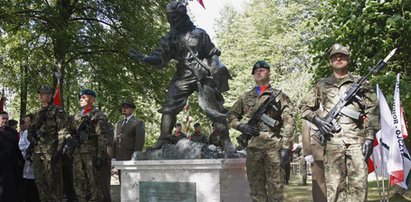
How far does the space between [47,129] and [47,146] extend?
0.27m

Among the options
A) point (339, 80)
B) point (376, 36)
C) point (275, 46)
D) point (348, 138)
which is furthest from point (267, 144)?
point (275, 46)

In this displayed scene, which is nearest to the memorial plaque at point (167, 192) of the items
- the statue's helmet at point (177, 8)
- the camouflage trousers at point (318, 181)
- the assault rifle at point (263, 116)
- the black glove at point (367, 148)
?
the assault rifle at point (263, 116)

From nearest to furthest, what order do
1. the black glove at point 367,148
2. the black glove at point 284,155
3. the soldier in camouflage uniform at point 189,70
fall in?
the black glove at point 367,148
the black glove at point 284,155
the soldier in camouflage uniform at point 189,70

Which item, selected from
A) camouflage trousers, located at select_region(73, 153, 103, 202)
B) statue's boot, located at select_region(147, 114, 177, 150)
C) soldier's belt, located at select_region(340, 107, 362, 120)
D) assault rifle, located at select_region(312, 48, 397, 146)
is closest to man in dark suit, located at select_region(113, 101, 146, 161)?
camouflage trousers, located at select_region(73, 153, 103, 202)

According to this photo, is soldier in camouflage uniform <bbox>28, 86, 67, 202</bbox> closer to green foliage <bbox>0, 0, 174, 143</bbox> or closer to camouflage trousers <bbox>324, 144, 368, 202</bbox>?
camouflage trousers <bbox>324, 144, 368, 202</bbox>

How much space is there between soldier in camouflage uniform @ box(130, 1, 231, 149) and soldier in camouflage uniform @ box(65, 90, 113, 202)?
1.12m

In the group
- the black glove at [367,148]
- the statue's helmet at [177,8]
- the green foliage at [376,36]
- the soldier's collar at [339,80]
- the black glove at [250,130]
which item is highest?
the green foliage at [376,36]

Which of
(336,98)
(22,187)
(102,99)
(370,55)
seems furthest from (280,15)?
(336,98)

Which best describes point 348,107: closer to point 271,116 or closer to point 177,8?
point 271,116

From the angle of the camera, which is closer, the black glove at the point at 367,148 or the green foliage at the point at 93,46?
the black glove at the point at 367,148

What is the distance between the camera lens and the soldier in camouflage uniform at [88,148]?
296 inches

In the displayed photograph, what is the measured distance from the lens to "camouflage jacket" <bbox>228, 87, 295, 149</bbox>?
5.78 metres

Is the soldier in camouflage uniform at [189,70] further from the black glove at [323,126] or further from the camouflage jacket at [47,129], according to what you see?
the camouflage jacket at [47,129]

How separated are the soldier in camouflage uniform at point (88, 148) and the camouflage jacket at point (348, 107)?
3350mm
